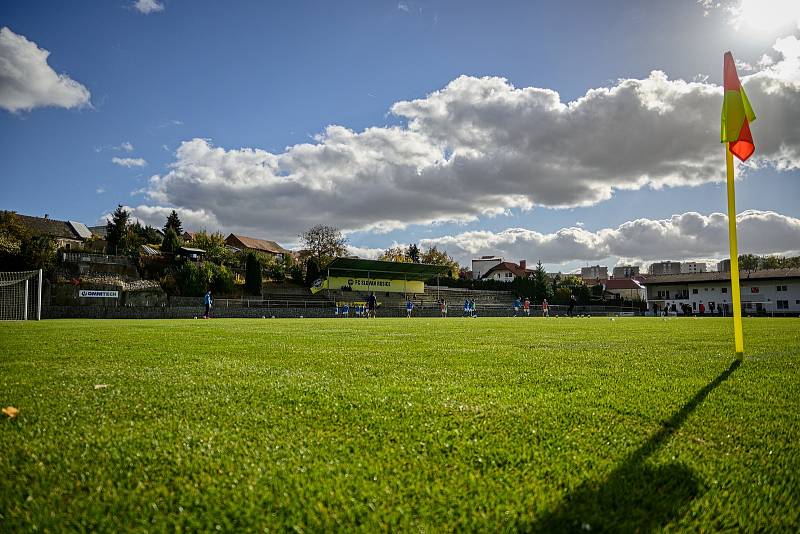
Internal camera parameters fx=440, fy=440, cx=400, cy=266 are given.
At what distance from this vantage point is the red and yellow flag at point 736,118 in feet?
21.6

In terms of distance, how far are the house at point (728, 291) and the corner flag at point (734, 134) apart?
64.8m

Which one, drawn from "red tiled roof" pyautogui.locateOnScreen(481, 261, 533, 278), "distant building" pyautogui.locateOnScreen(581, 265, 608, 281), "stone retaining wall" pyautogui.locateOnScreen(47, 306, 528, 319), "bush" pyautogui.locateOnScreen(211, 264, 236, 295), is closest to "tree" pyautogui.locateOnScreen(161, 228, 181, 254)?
"bush" pyautogui.locateOnScreen(211, 264, 236, 295)

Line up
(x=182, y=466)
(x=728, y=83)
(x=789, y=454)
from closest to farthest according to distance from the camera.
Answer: (x=182, y=466), (x=789, y=454), (x=728, y=83)

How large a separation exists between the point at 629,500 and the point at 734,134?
22.2 ft

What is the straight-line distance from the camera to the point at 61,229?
271 ft

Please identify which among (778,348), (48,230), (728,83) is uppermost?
(48,230)

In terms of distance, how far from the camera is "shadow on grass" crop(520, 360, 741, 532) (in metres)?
1.83

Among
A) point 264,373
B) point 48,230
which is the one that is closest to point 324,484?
point 264,373

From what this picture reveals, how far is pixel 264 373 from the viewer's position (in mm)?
5180

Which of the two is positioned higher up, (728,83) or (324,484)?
(728,83)

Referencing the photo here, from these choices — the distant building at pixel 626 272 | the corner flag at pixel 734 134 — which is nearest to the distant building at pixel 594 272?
the distant building at pixel 626 272

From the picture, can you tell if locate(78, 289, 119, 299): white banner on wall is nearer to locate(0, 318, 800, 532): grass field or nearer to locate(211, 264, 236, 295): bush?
locate(211, 264, 236, 295): bush

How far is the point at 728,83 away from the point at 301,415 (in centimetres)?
777

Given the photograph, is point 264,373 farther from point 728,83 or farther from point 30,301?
point 30,301
